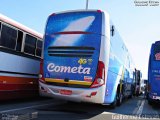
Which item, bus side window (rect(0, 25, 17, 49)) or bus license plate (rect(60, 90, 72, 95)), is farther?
bus side window (rect(0, 25, 17, 49))

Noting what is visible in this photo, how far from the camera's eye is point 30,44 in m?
14.1

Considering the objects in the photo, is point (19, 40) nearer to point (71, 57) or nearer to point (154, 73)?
point (71, 57)

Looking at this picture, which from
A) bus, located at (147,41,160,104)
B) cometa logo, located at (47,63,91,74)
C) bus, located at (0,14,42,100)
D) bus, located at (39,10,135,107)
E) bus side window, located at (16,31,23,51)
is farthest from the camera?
bus, located at (147,41,160,104)

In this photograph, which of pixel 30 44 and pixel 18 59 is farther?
pixel 30 44

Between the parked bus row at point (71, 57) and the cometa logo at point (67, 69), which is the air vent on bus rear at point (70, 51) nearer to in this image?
the parked bus row at point (71, 57)

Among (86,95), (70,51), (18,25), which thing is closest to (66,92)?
(86,95)

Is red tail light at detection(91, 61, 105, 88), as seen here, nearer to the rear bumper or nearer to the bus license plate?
the rear bumper

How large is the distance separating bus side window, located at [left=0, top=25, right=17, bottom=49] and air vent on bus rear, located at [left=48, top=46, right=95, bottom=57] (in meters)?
1.47

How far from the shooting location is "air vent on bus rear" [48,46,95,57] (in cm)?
1132

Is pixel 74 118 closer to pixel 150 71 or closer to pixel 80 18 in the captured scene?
pixel 80 18

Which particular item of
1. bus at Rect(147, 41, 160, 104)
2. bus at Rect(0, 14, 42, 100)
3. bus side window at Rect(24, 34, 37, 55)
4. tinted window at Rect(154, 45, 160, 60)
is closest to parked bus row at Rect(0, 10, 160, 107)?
bus at Rect(0, 14, 42, 100)

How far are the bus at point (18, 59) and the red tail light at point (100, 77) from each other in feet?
10.7

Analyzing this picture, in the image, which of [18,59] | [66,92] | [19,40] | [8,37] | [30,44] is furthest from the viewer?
[30,44]

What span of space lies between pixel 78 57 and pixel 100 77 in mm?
1020
